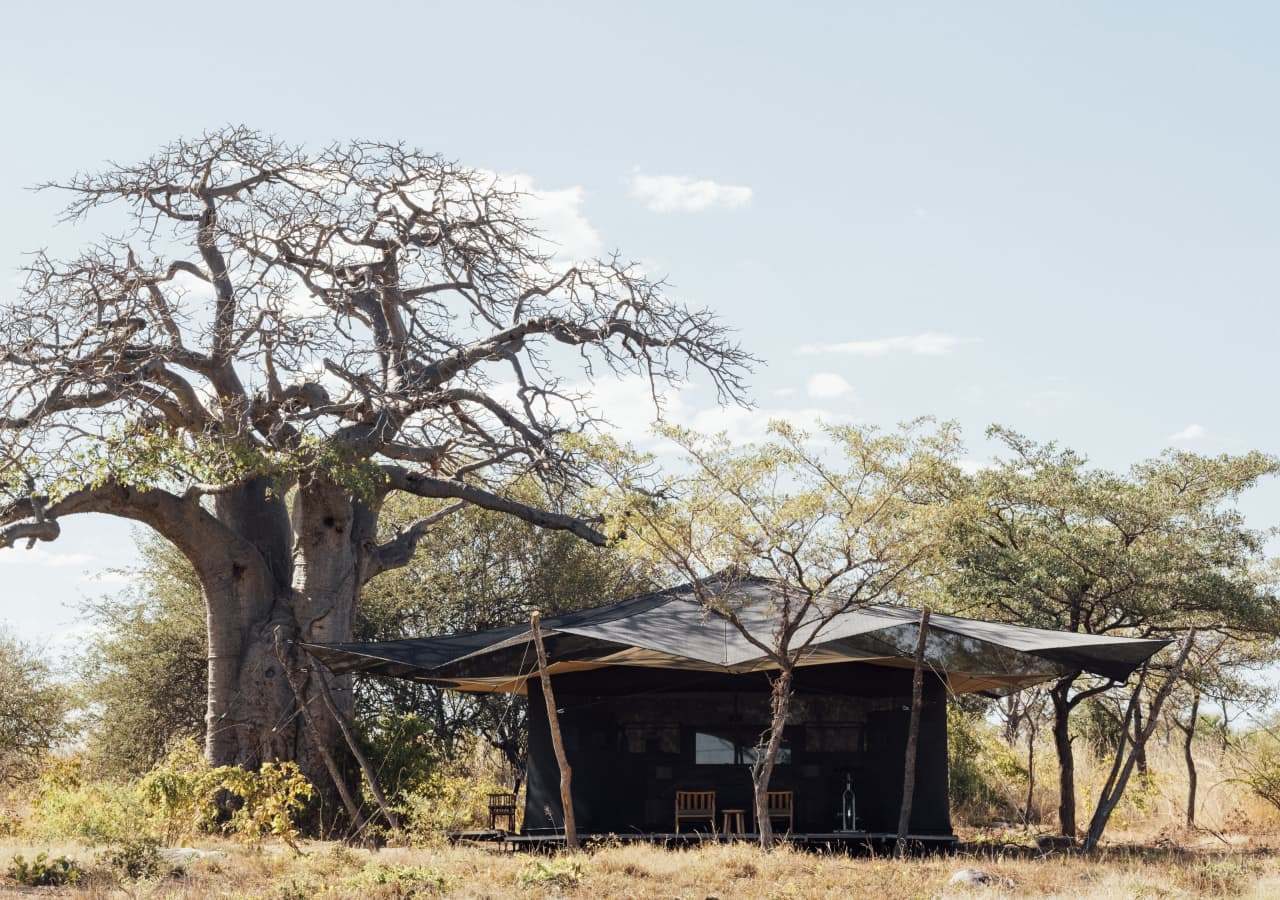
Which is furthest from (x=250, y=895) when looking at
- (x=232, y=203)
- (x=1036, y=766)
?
(x=1036, y=766)

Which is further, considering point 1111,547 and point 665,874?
point 1111,547

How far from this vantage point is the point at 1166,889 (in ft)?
32.4

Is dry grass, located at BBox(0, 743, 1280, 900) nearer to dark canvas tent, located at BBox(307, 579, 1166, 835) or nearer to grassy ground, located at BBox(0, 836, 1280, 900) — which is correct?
grassy ground, located at BBox(0, 836, 1280, 900)

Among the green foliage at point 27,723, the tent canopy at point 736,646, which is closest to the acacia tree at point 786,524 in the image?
the tent canopy at point 736,646

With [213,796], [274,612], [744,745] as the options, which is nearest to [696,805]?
[744,745]

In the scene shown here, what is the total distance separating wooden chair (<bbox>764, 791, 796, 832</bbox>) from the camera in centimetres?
1395

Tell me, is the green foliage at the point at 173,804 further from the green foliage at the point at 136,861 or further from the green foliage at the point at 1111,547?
the green foliage at the point at 1111,547

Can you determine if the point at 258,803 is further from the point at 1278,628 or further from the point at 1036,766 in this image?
the point at 1036,766

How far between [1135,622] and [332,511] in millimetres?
9699

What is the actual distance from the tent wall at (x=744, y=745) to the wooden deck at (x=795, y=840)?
0.35 m

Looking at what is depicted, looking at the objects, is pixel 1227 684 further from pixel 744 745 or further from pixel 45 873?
pixel 45 873

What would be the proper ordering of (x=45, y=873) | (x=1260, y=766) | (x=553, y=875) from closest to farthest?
(x=553, y=875) → (x=45, y=873) → (x=1260, y=766)

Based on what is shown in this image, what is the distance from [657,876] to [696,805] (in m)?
3.83

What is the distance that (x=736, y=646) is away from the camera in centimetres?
1252
